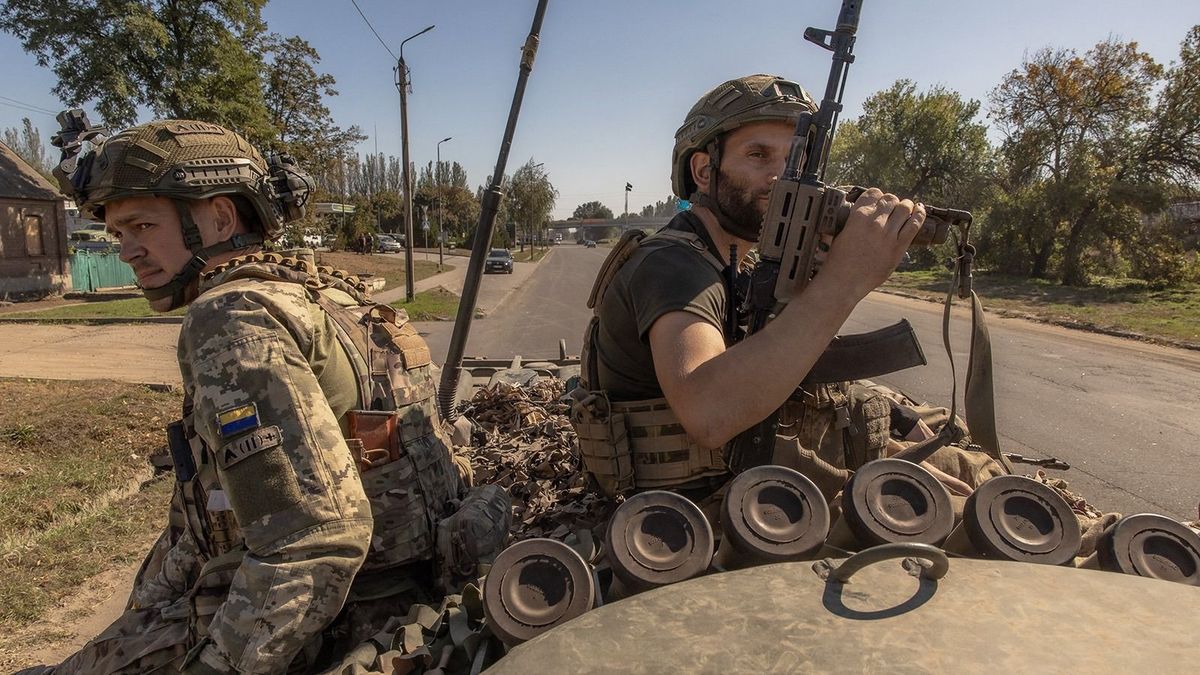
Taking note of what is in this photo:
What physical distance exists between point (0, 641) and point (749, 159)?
14.0ft

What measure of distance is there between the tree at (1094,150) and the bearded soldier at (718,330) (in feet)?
80.8

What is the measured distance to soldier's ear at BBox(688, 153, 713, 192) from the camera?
2398mm

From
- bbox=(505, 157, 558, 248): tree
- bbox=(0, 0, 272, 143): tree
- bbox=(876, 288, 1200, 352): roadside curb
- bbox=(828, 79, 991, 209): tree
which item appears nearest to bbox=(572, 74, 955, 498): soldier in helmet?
bbox=(876, 288, 1200, 352): roadside curb

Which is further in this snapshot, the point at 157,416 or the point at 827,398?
the point at 157,416

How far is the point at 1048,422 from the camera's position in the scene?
25.3 feet

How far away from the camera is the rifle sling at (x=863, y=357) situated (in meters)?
2.10

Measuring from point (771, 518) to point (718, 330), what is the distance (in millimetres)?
527

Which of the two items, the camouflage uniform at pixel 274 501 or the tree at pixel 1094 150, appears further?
the tree at pixel 1094 150

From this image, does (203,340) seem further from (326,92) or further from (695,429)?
(326,92)

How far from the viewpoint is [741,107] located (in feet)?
7.48

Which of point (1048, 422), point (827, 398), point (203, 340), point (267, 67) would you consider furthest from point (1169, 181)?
point (267, 67)

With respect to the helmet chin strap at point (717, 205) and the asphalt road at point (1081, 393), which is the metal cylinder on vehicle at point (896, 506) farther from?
the asphalt road at point (1081, 393)

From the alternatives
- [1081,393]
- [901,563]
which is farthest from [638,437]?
[1081,393]

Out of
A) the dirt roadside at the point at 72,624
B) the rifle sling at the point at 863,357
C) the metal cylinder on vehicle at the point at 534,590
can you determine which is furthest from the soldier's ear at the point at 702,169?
the dirt roadside at the point at 72,624
